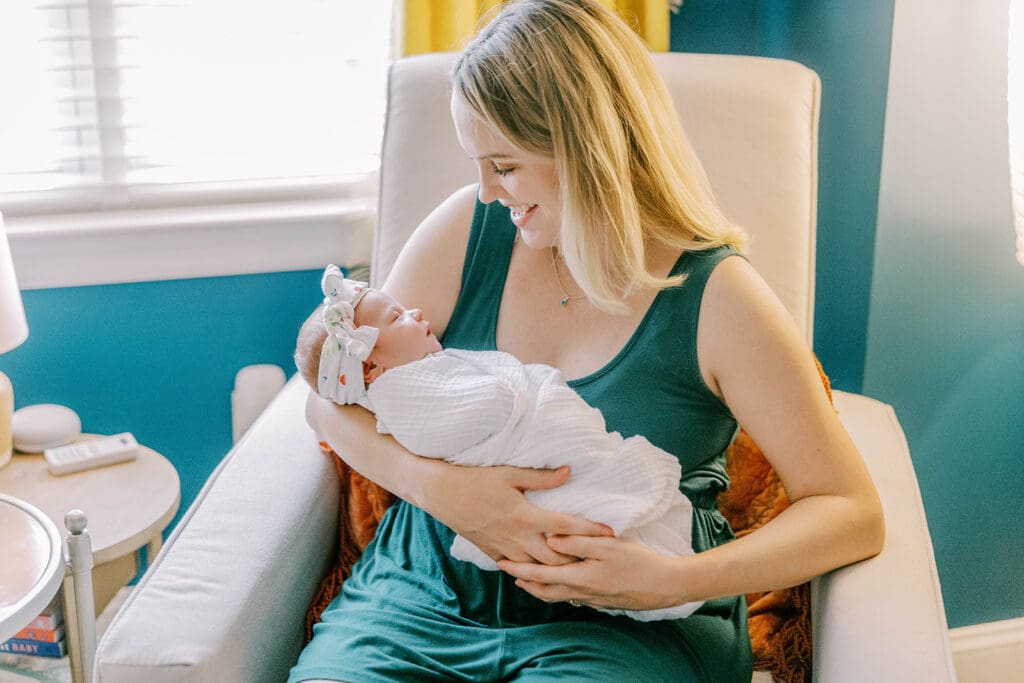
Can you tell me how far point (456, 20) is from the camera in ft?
6.07

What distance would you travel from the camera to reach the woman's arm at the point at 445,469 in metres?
1.19

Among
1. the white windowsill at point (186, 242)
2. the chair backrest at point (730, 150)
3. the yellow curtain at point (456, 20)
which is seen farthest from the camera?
the white windowsill at point (186, 242)

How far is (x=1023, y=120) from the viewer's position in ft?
4.47

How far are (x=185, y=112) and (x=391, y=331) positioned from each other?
103 centimetres

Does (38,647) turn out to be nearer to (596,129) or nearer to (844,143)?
(596,129)

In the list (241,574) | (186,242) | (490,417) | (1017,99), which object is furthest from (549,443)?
(186,242)

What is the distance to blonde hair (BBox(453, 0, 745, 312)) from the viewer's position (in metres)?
1.19

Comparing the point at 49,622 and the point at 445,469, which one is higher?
the point at 445,469

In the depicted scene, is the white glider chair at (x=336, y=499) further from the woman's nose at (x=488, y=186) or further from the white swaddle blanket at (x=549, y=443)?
the woman's nose at (x=488, y=186)

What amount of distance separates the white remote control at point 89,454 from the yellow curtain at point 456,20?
2.79 feet

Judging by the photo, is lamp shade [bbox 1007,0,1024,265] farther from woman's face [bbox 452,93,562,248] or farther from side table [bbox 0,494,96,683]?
side table [bbox 0,494,96,683]

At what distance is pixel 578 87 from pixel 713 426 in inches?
17.4

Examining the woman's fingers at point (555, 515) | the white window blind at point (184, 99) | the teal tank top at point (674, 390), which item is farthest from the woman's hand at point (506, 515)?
the white window blind at point (184, 99)

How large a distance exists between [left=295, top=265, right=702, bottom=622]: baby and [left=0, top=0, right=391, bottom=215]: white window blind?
84cm
